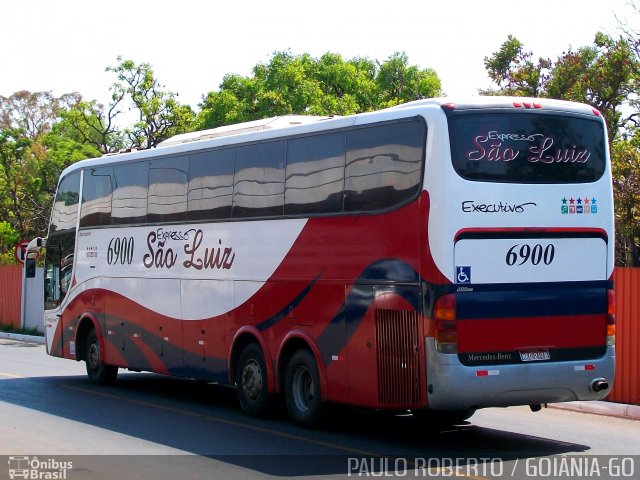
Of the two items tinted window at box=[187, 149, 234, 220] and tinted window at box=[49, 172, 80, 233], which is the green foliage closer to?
tinted window at box=[49, 172, 80, 233]

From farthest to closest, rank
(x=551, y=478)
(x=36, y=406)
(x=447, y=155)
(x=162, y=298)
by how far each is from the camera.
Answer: (x=162, y=298) < (x=36, y=406) < (x=447, y=155) < (x=551, y=478)

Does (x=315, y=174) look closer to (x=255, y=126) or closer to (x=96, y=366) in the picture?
(x=255, y=126)

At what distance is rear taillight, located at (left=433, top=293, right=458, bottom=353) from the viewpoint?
1066 centimetres

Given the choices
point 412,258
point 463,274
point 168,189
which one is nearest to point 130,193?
point 168,189

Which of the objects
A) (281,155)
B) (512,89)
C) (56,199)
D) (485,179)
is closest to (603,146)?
(485,179)

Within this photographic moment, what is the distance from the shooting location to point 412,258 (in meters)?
11.0

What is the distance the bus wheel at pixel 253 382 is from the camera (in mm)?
13734

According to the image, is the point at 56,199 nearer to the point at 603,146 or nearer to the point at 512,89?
the point at 603,146

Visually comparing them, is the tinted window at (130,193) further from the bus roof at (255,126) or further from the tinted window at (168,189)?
the bus roof at (255,126)

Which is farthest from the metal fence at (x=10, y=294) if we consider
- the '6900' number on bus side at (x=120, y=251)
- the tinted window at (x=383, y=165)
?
the tinted window at (x=383, y=165)

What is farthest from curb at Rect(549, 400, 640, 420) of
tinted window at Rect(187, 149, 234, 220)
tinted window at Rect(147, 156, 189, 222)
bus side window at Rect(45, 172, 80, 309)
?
bus side window at Rect(45, 172, 80, 309)

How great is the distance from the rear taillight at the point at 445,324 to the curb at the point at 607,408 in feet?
16.1

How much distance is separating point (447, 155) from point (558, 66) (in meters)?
20.2

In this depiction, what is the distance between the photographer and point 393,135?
37.9 feet
